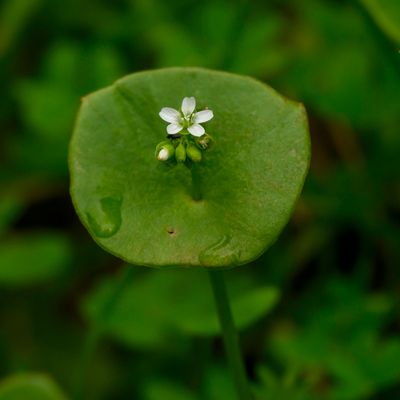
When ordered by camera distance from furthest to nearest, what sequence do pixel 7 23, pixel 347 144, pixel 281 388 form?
pixel 7 23 → pixel 347 144 → pixel 281 388

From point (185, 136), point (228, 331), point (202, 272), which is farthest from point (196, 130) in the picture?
point (202, 272)

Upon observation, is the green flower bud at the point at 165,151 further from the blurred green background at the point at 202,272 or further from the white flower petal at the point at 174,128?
the blurred green background at the point at 202,272

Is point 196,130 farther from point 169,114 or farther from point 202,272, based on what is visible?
point 202,272

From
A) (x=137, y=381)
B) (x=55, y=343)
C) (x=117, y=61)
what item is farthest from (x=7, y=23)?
(x=137, y=381)

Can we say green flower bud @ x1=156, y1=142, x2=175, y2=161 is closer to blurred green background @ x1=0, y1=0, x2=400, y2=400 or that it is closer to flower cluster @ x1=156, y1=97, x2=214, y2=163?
flower cluster @ x1=156, y1=97, x2=214, y2=163

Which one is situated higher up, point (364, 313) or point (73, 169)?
point (73, 169)

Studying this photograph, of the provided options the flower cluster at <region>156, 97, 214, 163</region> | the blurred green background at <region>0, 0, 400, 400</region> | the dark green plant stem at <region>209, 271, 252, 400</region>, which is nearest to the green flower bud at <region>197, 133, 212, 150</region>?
the flower cluster at <region>156, 97, 214, 163</region>

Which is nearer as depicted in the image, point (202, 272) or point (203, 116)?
point (203, 116)

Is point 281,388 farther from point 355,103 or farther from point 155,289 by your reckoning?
point 355,103
